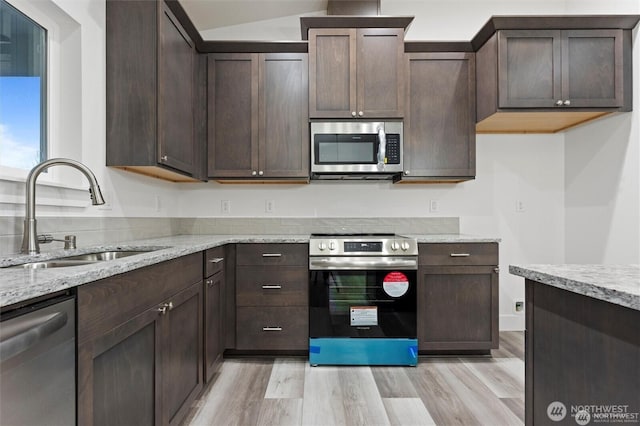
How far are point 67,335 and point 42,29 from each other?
1700mm

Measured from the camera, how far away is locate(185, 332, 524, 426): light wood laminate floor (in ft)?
6.00

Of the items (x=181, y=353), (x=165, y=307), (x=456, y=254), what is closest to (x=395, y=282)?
(x=456, y=254)

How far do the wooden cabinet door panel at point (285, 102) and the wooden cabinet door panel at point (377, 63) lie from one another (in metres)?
0.43

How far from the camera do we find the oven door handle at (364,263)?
2.46 metres

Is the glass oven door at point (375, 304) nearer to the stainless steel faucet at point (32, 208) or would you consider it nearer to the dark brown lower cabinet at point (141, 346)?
the dark brown lower cabinet at point (141, 346)

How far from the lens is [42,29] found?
178 centimetres

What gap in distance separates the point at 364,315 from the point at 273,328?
2.15ft

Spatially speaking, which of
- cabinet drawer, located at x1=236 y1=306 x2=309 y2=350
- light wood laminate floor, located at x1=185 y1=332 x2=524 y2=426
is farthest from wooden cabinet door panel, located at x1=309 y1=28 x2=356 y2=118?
light wood laminate floor, located at x1=185 y1=332 x2=524 y2=426

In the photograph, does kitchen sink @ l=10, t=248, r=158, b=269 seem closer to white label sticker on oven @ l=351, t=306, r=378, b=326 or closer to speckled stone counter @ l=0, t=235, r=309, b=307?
speckled stone counter @ l=0, t=235, r=309, b=307

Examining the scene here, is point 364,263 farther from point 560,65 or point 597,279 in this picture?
point 560,65

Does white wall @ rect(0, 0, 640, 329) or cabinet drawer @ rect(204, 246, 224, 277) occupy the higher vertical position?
white wall @ rect(0, 0, 640, 329)

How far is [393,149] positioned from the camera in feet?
9.01

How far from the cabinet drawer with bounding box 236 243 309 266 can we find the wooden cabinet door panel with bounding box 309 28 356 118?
1022mm

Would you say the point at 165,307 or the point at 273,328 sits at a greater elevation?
the point at 165,307
